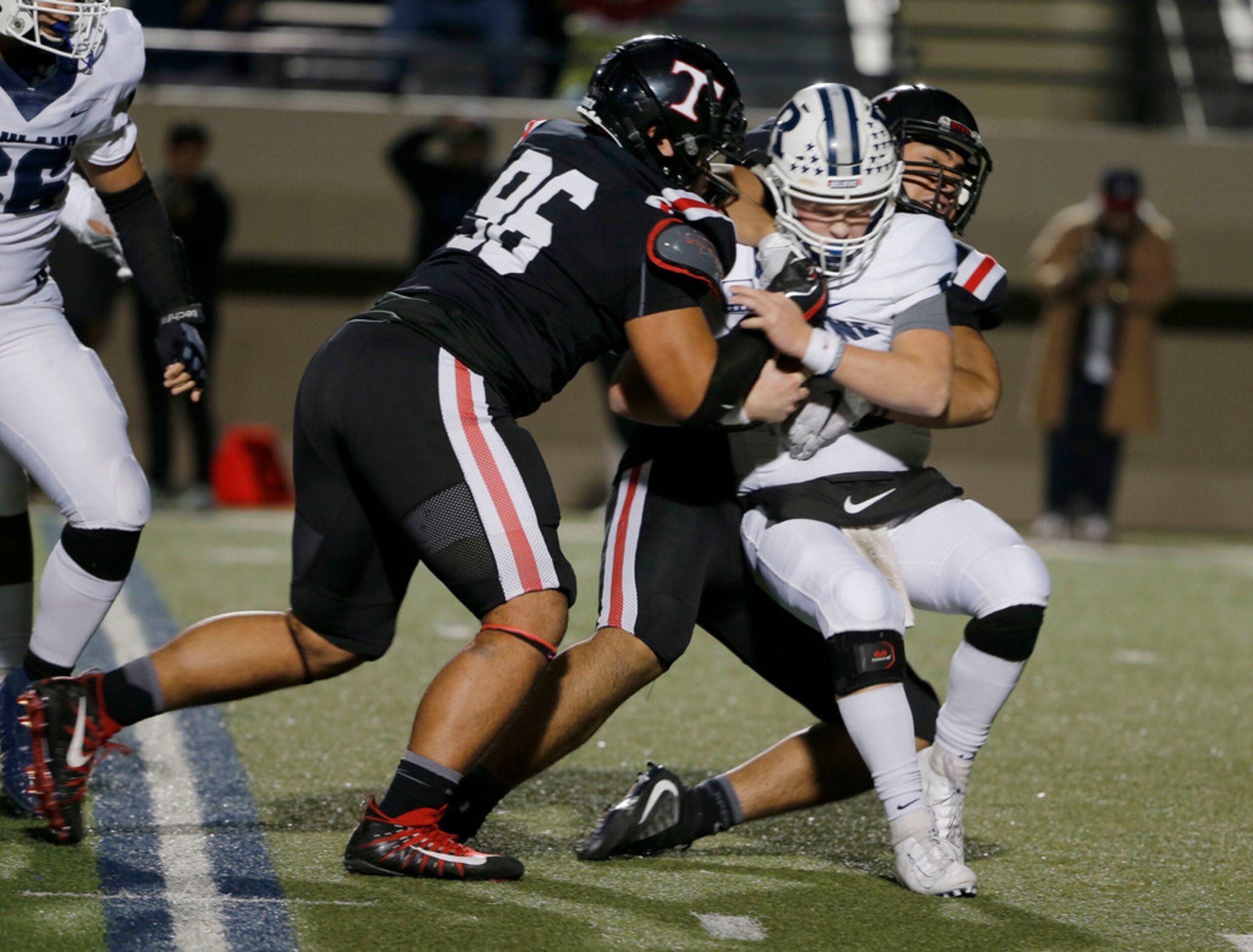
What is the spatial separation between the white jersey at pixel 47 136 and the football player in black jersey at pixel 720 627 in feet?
3.81

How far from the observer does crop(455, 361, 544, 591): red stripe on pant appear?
2.94 metres

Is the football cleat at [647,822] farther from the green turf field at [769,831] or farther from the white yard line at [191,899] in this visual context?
the white yard line at [191,899]

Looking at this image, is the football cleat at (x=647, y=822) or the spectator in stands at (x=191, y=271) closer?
the football cleat at (x=647, y=822)

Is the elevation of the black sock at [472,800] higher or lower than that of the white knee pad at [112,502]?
lower

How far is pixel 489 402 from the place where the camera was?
301cm

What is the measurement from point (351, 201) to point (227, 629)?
7453 mm

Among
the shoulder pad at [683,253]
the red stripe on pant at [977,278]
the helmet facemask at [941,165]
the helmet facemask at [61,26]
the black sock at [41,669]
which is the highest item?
the helmet facemask at [61,26]

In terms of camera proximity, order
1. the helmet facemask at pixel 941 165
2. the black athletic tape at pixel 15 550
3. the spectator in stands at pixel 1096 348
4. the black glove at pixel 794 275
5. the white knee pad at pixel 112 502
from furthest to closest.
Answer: the spectator in stands at pixel 1096 348 < the black athletic tape at pixel 15 550 < the helmet facemask at pixel 941 165 < the white knee pad at pixel 112 502 < the black glove at pixel 794 275

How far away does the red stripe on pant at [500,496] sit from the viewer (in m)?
2.94

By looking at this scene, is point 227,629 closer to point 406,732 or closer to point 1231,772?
point 406,732

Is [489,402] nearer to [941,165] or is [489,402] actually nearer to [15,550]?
[941,165]

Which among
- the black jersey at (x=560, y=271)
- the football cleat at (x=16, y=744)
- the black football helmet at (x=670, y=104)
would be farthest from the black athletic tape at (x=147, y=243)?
the black football helmet at (x=670, y=104)

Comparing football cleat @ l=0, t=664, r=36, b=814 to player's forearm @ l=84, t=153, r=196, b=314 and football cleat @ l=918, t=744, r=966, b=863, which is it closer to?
player's forearm @ l=84, t=153, r=196, b=314

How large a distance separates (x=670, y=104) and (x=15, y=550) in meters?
1.63
